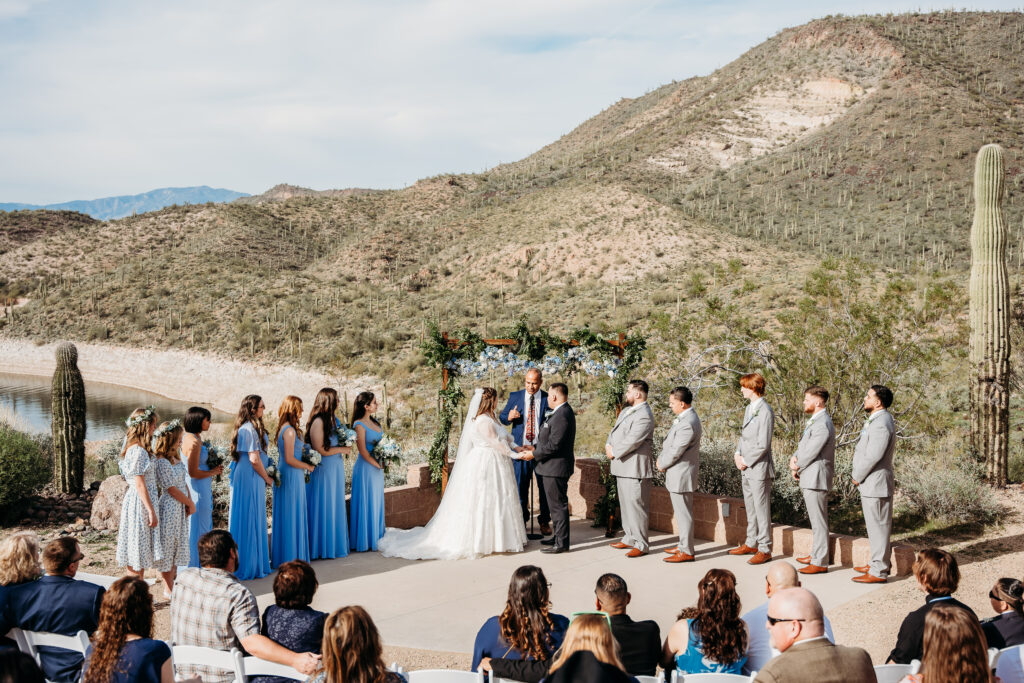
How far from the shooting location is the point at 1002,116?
53562 mm

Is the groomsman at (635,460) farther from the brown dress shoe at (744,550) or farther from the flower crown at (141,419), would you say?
the flower crown at (141,419)

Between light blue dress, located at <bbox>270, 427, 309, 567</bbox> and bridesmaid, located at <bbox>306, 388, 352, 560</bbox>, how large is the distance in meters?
0.25

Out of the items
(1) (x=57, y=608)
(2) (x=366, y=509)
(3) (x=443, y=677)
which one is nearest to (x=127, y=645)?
(1) (x=57, y=608)

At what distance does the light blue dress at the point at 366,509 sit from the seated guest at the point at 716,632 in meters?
5.53

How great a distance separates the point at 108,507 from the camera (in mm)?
10898

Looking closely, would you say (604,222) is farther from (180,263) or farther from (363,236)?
(180,263)

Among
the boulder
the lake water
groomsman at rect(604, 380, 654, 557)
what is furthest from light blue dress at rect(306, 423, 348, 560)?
the lake water

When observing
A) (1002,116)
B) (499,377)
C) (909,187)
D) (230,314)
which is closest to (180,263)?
(230,314)

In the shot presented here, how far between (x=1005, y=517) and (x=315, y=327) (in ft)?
109

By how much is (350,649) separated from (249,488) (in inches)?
194

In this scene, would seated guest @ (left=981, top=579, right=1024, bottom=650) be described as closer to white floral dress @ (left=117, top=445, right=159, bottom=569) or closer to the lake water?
white floral dress @ (left=117, top=445, right=159, bottom=569)

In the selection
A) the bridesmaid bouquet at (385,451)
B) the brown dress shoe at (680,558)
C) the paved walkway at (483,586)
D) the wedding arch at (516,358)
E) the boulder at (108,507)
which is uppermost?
the wedding arch at (516,358)

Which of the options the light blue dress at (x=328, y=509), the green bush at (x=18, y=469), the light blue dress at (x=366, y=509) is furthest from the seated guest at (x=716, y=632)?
the green bush at (x=18, y=469)

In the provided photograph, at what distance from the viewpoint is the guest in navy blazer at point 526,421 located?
33.0ft
